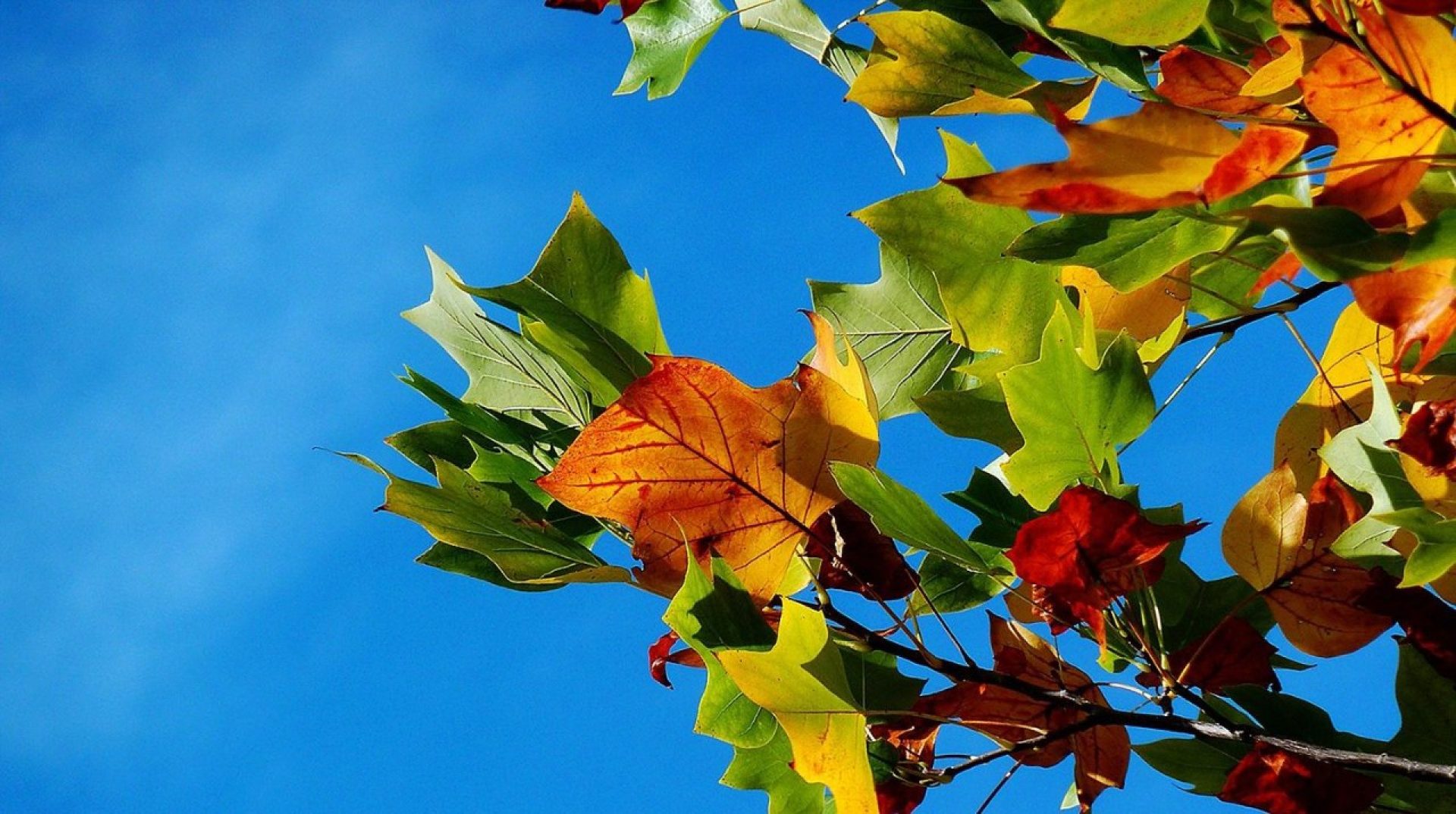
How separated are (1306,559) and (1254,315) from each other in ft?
0.44

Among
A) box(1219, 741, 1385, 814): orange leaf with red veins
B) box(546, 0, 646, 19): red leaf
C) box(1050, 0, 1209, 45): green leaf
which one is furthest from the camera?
box(546, 0, 646, 19): red leaf

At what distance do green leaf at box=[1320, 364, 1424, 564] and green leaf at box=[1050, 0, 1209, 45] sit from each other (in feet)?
0.56

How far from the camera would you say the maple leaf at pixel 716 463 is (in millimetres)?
561

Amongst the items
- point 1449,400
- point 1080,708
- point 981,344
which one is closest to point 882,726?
point 1080,708

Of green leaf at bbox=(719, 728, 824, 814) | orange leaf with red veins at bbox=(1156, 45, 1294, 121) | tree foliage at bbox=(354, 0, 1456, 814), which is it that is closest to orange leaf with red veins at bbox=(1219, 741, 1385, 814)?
tree foliage at bbox=(354, 0, 1456, 814)

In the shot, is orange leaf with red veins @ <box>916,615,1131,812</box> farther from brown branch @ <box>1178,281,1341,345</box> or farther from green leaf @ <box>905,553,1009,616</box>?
brown branch @ <box>1178,281,1341,345</box>

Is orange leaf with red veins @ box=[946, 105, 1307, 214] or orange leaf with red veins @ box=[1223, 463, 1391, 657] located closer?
orange leaf with red veins @ box=[946, 105, 1307, 214]

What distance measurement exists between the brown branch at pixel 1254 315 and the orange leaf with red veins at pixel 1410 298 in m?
0.19

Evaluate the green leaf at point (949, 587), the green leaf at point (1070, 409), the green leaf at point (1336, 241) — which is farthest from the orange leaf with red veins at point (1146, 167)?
the green leaf at point (949, 587)

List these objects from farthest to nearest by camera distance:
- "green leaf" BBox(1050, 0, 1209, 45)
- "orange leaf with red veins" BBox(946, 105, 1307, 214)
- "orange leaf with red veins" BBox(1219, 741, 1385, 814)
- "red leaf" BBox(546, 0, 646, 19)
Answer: "red leaf" BBox(546, 0, 646, 19) → "orange leaf with red veins" BBox(1219, 741, 1385, 814) → "green leaf" BBox(1050, 0, 1209, 45) → "orange leaf with red veins" BBox(946, 105, 1307, 214)

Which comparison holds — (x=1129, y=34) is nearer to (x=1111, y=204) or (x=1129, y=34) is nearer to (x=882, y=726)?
(x=1111, y=204)

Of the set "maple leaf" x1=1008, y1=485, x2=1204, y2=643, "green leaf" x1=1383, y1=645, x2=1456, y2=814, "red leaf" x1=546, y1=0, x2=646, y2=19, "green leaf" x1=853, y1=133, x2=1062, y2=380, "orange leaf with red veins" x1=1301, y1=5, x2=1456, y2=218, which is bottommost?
"green leaf" x1=1383, y1=645, x2=1456, y2=814

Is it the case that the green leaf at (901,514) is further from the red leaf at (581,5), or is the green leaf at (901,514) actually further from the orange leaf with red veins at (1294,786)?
the red leaf at (581,5)

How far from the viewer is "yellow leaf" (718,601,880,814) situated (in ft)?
1.80
